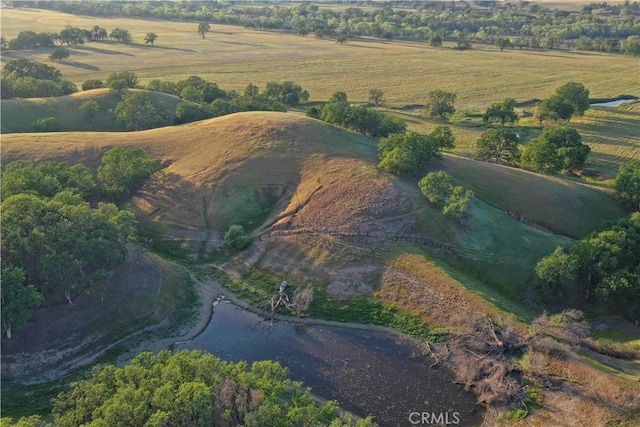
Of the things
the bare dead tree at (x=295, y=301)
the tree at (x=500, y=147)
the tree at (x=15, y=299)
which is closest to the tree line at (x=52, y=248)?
the tree at (x=15, y=299)

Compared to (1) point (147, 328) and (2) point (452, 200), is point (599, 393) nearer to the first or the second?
(2) point (452, 200)

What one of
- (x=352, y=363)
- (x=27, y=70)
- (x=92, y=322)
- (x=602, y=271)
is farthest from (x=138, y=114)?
(x=602, y=271)

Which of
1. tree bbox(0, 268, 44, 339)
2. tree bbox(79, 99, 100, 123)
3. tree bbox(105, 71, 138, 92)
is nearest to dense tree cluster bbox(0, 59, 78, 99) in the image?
tree bbox(105, 71, 138, 92)

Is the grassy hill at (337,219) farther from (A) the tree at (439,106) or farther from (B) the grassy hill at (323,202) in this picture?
(A) the tree at (439,106)

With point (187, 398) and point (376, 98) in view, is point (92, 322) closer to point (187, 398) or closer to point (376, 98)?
point (187, 398)

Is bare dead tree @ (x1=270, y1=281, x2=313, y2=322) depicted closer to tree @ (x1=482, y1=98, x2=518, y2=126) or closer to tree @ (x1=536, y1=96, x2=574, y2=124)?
tree @ (x1=482, y1=98, x2=518, y2=126)

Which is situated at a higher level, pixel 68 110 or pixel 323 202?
pixel 68 110

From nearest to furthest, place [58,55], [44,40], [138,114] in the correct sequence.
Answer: [138,114], [58,55], [44,40]
